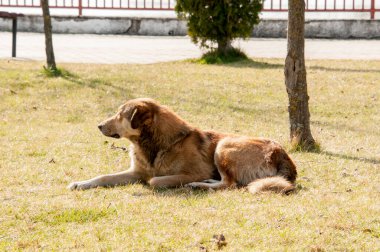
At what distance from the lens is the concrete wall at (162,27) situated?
2248 centimetres

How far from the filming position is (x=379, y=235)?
221 inches

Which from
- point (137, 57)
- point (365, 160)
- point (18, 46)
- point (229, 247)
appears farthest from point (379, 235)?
point (18, 46)

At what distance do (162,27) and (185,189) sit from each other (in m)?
17.5

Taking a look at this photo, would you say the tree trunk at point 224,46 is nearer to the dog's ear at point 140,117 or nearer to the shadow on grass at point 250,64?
the shadow on grass at point 250,64

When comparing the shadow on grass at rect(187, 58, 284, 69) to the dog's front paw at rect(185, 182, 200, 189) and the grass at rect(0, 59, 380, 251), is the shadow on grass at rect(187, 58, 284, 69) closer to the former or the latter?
the grass at rect(0, 59, 380, 251)

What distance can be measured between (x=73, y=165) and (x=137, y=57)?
31.5 ft

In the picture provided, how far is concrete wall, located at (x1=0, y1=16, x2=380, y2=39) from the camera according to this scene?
73.8 feet

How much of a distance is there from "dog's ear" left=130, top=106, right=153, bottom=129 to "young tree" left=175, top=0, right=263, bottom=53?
9814 mm

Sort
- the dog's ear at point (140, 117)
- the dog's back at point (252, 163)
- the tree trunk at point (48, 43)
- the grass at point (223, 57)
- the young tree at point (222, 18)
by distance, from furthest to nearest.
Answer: the young tree at point (222, 18)
the grass at point (223, 57)
the tree trunk at point (48, 43)
the dog's ear at point (140, 117)
the dog's back at point (252, 163)

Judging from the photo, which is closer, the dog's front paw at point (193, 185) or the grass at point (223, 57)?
the dog's front paw at point (193, 185)

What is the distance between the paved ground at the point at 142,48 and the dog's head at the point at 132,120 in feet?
31.0

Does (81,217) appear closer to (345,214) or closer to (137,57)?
(345,214)

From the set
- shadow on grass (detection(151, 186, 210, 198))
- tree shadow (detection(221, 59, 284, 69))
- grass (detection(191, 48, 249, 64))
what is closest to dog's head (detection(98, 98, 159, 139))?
shadow on grass (detection(151, 186, 210, 198))

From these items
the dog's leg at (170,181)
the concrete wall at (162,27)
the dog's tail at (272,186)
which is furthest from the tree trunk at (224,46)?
the dog's tail at (272,186)
